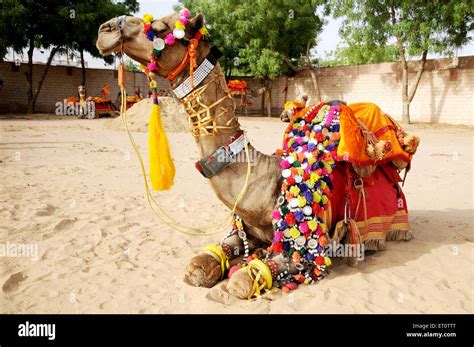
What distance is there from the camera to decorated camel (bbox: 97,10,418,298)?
2.98 m

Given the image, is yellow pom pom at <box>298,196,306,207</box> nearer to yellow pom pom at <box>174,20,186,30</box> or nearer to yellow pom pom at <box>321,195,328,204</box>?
yellow pom pom at <box>321,195,328,204</box>

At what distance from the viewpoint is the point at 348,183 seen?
3.71 m

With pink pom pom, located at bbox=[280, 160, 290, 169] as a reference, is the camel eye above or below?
above

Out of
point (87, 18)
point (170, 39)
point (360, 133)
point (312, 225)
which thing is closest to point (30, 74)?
point (87, 18)

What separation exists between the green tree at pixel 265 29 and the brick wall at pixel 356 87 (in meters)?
3.01

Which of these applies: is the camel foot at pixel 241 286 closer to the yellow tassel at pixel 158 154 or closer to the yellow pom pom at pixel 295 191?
the yellow pom pom at pixel 295 191

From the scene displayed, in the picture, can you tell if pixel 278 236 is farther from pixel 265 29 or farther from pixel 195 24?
pixel 265 29

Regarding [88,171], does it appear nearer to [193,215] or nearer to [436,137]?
[193,215]

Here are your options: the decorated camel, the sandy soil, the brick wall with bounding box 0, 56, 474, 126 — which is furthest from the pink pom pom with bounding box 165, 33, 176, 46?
the brick wall with bounding box 0, 56, 474, 126

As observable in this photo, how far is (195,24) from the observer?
9.69 ft

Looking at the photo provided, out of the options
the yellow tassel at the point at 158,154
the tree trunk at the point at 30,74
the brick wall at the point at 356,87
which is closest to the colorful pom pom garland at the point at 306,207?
the yellow tassel at the point at 158,154

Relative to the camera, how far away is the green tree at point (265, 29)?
77.8ft

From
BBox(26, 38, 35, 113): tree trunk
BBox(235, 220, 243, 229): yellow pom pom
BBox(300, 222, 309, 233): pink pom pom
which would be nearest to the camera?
BBox(300, 222, 309, 233): pink pom pom

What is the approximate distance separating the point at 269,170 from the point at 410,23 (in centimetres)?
1692
